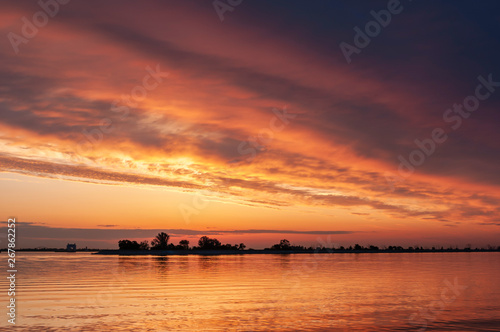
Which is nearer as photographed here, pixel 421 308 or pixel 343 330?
pixel 343 330

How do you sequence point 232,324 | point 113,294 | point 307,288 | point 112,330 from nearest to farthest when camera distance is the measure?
point 112,330 → point 232,324 → point 113,294 → point 307,288

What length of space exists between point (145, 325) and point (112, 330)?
96.6 inches

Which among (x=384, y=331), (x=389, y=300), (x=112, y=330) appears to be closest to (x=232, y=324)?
(x=112, y=330)

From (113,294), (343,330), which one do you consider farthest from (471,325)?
(113,294)

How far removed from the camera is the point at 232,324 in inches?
1251

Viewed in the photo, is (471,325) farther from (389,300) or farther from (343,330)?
(389,300)

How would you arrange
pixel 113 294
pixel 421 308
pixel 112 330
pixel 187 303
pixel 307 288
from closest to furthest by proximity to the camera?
1. pixel 112 330
2. pixel 421 308
3. pixel 187 303
4. pixel 113 294
5. pixel 307 288

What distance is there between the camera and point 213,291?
171ft

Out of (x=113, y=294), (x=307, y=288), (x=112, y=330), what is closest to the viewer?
(x=112, y=330)

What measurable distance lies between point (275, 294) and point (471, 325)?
22.3m

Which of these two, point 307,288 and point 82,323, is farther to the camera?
point 307,288

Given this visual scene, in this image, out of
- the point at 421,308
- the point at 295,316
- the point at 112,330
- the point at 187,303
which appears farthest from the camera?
the point at 187,303

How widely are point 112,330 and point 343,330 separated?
50.2ft

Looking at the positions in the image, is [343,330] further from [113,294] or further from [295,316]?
[113,294]
